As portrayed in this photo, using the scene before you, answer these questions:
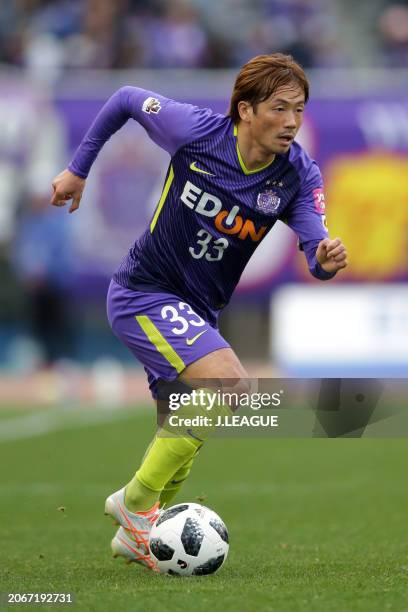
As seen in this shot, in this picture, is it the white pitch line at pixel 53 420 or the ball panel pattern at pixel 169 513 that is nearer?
the ball panel pattern at pixel 169 513

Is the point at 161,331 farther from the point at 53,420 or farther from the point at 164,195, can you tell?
the point at 53,420

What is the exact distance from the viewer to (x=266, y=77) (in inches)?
224

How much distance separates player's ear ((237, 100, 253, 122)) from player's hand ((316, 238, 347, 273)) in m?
0.68

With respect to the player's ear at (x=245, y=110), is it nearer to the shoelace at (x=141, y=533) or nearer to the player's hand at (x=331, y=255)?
the player's hand at (x=331, y=255)

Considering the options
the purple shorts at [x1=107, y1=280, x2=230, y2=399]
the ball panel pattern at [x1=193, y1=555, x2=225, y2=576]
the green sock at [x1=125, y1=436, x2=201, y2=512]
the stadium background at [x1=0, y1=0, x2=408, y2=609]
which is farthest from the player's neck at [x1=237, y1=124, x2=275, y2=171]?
the stadium background at [x1=0, y1=0, x2=408, y2=609]

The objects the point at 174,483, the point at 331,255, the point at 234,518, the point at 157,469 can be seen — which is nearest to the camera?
the point at 331,255

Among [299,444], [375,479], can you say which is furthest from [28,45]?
[375,479]

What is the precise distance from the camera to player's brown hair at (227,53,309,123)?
5668 mm

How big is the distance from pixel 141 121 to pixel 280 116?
75 cm

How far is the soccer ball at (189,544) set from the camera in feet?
18.1

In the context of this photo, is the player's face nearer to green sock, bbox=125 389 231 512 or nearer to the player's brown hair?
the player's brown hair

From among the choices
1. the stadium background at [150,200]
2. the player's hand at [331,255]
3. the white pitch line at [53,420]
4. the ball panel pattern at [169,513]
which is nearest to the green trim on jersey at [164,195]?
the player's hand at [331,255]

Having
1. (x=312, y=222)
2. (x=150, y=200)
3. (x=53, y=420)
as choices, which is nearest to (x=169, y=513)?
(x=312, y=222)

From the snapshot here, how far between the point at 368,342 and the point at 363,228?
1732mm
